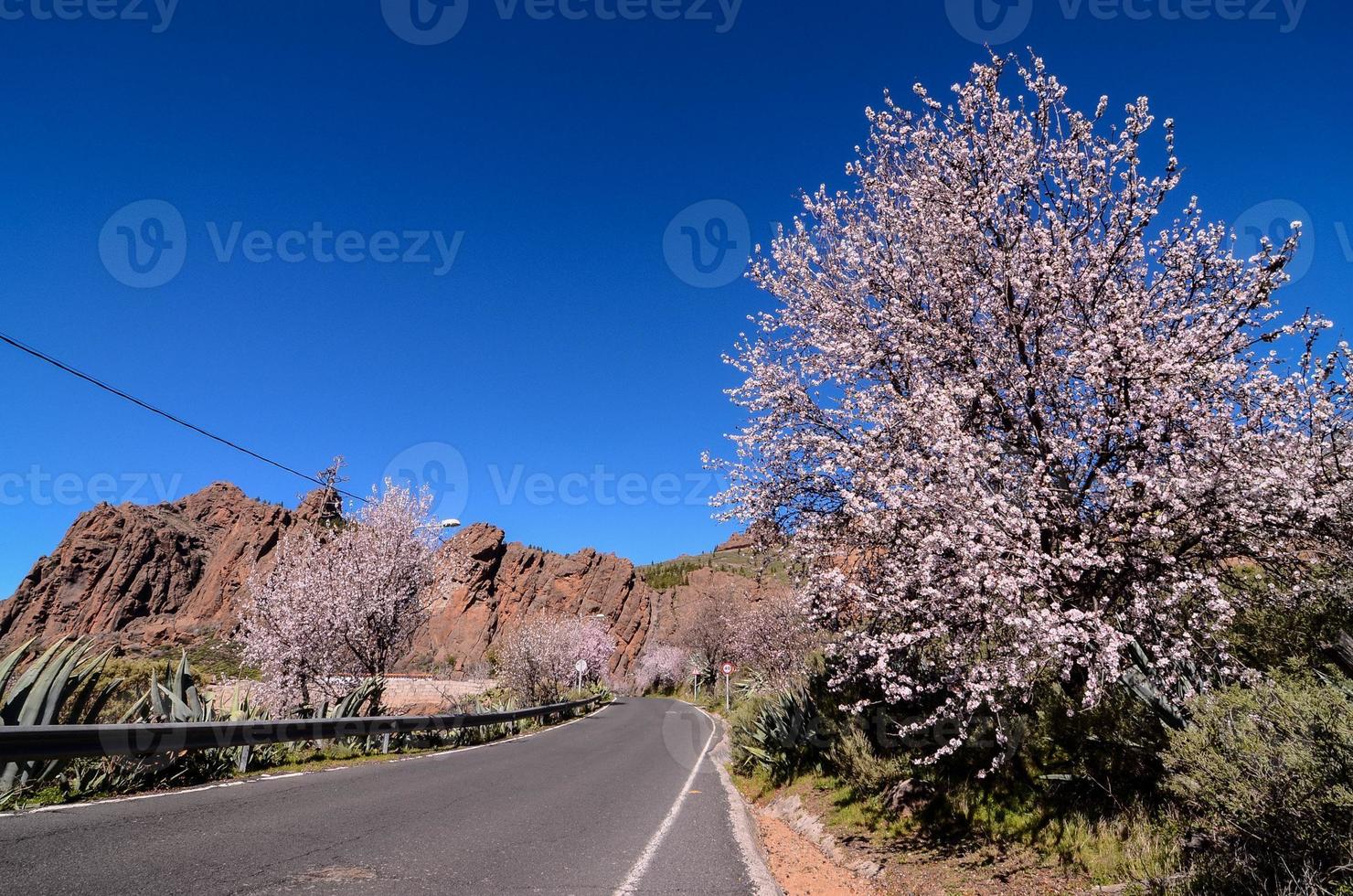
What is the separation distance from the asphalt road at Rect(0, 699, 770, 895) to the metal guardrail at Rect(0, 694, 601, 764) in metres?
0.64

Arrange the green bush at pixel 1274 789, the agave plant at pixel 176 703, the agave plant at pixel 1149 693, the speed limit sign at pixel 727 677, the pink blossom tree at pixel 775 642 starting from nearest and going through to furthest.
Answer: the green bush at pixel 1274 789 → the agave plant at pixel 1149 693 → the agave plant at pixel 176 703 → the pink blossom tree at pixel 775 642 → the speed limit sign at pixel 727 677

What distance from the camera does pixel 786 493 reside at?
1182cm

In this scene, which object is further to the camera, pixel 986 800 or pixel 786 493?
pixel 786 493

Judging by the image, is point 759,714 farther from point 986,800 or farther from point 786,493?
point 986,800

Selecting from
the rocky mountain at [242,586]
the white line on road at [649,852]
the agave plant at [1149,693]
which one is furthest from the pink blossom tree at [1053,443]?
the rocky mountain at [242,586]

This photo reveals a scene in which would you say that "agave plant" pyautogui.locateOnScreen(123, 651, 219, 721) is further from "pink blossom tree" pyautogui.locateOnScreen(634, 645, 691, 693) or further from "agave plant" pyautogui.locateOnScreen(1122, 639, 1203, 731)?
"pink blossom tree" pyautogui.locateOnScreen(634, 645, 691, 693)

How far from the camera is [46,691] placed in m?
8.56

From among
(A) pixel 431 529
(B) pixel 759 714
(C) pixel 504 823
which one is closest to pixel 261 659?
(A) pixel 431 529

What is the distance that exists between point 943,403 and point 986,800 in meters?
4.93

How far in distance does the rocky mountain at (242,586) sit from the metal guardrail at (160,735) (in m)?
76.7

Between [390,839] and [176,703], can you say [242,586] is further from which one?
[390,839]

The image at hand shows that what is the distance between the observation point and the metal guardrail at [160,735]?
6.12 m

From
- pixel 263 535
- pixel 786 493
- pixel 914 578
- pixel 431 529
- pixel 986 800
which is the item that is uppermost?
pixel 263 535

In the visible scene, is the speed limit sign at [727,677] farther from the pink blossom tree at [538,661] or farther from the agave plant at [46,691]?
the agave plant at [46,691]
